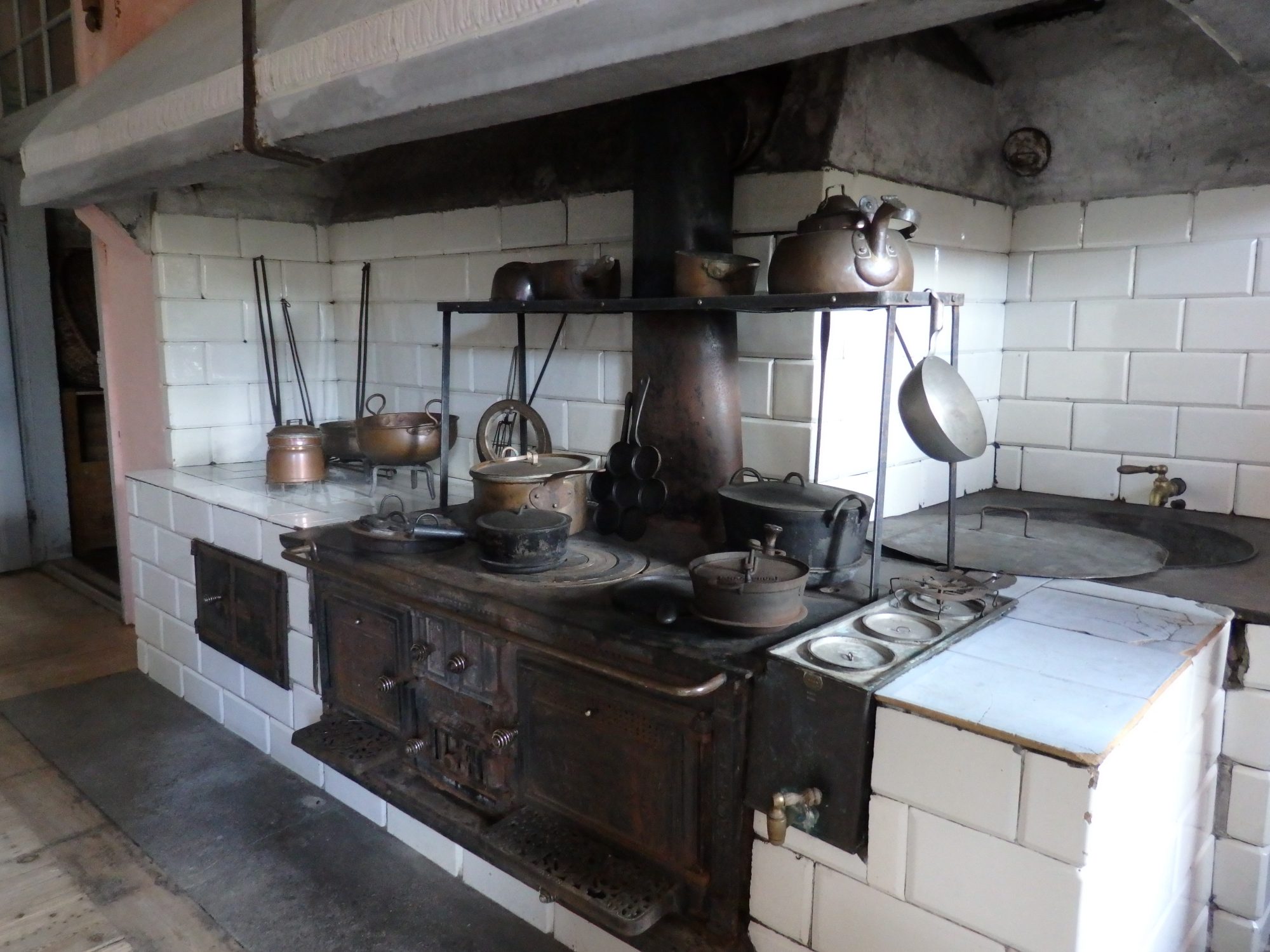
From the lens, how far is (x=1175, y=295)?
172cm

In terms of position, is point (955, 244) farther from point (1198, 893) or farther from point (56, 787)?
point (56, 787)

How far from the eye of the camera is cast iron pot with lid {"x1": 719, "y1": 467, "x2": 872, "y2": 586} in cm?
129

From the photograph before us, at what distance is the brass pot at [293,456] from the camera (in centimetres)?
218

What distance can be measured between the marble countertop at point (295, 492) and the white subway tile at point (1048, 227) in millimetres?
1335

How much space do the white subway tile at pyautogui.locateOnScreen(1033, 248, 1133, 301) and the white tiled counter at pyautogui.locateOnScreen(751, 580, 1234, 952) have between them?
0.83 m

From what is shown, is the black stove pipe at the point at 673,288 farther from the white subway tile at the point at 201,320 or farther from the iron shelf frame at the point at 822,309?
the white subway tile at the point at 201,320

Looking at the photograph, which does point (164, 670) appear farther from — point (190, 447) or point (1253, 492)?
point (1253, 492)

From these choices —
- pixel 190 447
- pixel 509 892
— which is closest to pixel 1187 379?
pixel 509 892

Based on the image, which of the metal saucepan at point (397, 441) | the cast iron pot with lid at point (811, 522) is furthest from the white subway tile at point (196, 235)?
the cast iron pot with lid at point (811, 522)

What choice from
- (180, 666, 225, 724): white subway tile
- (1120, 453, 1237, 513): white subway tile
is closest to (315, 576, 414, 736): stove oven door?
(180, 666, 225, 724): white subway tile

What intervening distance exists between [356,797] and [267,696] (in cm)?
34

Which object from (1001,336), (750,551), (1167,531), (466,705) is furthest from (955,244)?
(466,705)

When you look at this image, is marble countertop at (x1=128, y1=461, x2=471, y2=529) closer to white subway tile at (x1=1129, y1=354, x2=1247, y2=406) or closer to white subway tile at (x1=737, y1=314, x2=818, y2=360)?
white subway tile at (x1=737, y1=314, x2=818, y2=360)

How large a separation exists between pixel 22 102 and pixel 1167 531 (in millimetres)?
3688
